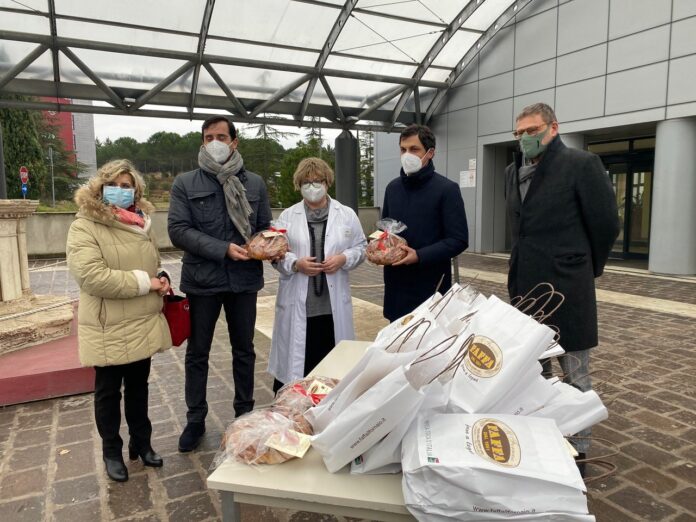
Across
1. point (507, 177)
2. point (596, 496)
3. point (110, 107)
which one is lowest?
point (596, 496)

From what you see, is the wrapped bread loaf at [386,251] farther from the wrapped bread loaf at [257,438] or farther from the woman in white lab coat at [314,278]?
the wrapped bread loaf at [257,438]

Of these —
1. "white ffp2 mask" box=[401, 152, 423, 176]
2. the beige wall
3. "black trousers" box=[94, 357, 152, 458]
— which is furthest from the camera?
the beige wall

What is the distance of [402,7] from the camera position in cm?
1185

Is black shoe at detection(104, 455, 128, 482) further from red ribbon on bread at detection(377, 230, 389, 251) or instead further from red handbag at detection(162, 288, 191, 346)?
red ribbon on bread at detection(377, 230, 389, 251)

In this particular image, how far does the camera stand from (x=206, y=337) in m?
3.25

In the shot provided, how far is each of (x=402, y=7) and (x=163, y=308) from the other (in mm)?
10954

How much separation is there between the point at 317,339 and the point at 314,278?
0.46 meters

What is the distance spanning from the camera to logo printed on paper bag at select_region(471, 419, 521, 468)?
139 centimetres

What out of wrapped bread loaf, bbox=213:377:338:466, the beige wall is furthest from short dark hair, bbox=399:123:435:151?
the beige wall

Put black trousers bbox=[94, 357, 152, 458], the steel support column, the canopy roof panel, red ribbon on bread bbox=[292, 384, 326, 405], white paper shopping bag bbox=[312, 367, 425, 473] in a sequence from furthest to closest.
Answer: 1. the steel support column
2. the canopy roof panel
3. black trousers bbox=[94, 357, 152, 458]
4. red ribbon on bread bbox=[292, 384, 326, 405]
5. white paper shopping bag bbox=[312, 367, 425, 473]

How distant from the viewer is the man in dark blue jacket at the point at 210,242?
3180mm

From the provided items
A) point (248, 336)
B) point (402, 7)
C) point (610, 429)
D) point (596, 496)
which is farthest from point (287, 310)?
point (402, 7)

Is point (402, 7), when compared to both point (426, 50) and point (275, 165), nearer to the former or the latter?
point (426, 50)

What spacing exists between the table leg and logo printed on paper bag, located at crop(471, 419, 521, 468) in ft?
2.53
